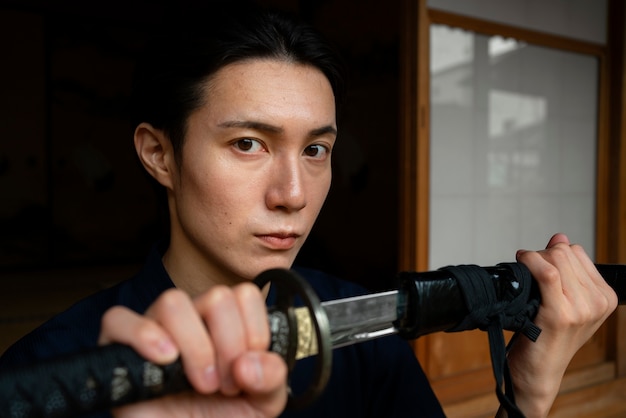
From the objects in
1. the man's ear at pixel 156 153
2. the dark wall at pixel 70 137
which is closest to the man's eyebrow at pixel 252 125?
the man's ear at pixel 156 153

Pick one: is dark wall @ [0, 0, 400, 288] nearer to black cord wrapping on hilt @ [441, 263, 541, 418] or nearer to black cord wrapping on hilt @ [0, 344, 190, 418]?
black cord wrapping on hilt @ [441, 263, 541, 418]

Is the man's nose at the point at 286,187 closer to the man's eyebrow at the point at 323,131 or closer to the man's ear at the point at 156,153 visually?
the man's eyebrow at the point at 323,131

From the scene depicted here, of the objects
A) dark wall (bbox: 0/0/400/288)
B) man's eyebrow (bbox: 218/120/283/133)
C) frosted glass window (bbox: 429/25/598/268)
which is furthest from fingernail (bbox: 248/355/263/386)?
dark wall (bbox: 0/0/400/288)

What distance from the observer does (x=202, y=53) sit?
3.00 feet

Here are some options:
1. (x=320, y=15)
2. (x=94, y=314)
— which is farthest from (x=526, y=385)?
(x=320, y=15)

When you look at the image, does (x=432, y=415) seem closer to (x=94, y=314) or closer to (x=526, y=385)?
(x=526, y=385)

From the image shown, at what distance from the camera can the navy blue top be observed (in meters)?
0.91

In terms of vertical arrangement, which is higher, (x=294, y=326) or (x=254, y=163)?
(x=254, y=163)

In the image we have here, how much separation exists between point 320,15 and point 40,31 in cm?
340

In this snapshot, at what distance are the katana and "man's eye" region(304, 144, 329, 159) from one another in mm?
332

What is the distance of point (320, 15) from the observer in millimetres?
3701

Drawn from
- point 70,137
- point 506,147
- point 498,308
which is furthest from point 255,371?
point 70,137

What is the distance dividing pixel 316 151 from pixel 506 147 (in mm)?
2199

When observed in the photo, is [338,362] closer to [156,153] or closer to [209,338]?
[156,153]
